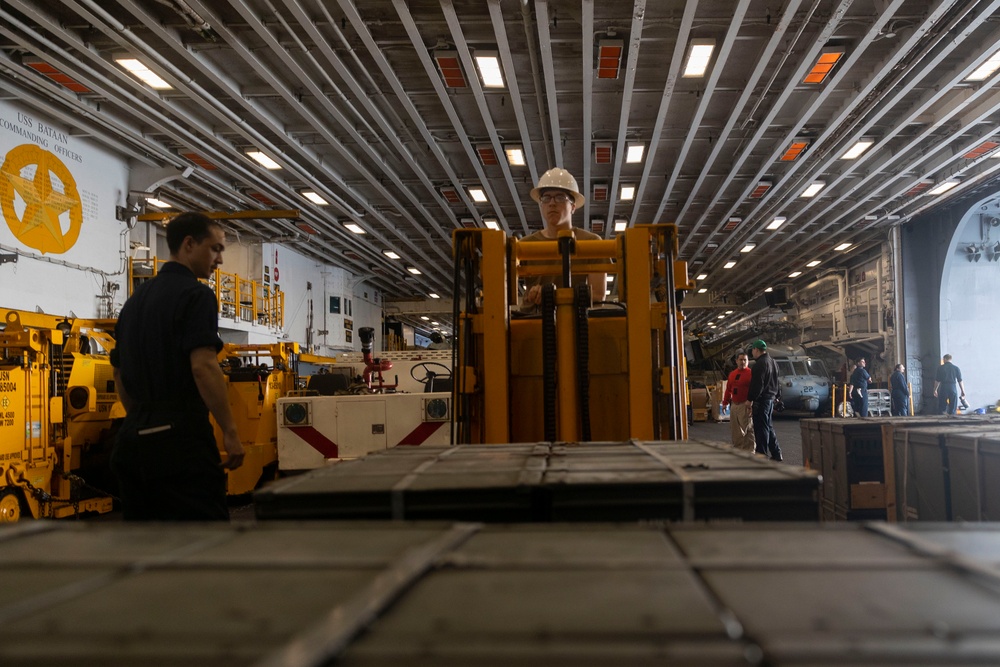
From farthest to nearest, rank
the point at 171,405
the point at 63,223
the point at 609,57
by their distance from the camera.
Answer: the point at 63,223, the point at 609,57, the point at 171,405

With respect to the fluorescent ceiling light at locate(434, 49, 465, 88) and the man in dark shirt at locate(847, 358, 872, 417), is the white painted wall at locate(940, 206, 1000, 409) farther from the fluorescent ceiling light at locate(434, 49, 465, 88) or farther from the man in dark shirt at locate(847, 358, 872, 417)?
the fluorescent ceiling light at locate(434, 49, 465, 88)

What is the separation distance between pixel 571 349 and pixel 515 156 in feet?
30.5

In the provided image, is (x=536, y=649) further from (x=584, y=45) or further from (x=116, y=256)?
(x=116, y=256)

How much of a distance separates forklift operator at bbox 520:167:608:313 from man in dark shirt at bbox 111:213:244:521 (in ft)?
6.44

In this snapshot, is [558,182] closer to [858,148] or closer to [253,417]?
[253,417]

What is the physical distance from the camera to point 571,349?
3.76 m

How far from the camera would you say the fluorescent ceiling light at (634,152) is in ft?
38.6

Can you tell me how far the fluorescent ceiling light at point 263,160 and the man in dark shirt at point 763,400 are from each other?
30.2ft

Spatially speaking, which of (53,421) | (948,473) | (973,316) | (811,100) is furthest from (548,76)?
(973,316)

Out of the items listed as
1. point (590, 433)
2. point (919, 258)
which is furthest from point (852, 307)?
point (590, 433)

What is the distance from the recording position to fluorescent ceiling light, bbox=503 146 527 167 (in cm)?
1200

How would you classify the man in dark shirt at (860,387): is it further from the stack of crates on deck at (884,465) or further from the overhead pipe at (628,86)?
the stack of crates on deck at (884,465)

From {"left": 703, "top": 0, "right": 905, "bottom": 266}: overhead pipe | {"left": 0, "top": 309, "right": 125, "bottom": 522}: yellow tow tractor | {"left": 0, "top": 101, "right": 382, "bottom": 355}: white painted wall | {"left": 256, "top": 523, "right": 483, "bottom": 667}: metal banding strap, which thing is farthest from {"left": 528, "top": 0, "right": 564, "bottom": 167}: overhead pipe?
{"left": 256, "top": 523, "right": 483, "bottom": 667}: metal banding strap

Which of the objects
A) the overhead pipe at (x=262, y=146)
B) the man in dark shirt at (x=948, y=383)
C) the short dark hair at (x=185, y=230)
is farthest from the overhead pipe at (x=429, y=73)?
the man in dark shirt at (x=948, y=383)
